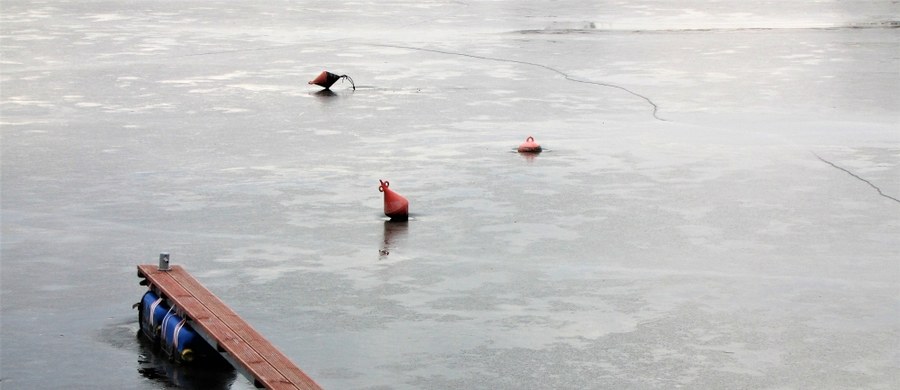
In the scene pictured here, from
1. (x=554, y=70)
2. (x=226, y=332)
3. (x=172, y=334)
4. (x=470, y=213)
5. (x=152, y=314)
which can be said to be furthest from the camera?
(x=554, y=70)

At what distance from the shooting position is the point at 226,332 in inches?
320

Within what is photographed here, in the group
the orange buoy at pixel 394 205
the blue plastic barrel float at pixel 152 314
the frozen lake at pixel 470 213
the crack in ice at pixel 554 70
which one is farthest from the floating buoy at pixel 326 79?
the blue plastic barrel float at pixel 152 314

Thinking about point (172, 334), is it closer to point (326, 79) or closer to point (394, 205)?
point (394, 205)

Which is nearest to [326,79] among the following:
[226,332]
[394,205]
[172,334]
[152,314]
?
[394,205]

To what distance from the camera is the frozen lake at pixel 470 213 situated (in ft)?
27.9

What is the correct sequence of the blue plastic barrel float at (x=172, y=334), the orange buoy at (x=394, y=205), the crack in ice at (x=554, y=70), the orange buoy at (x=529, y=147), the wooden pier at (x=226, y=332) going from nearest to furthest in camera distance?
the wooden pier at (x=226, y=332) < the blue plastic barrel float at (x=172, y=334) < the orange buoy at (x=394, y=205) < the orange buoy at (x=529, y=147) < the crack in ice at (x=554, y=70)

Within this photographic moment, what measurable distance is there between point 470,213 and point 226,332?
168 inches

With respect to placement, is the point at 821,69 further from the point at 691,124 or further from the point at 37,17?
the point at 37,17

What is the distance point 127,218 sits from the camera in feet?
38.9

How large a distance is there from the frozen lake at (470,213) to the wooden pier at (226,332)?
0.20m

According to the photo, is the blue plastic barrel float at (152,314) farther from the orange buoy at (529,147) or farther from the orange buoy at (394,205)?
the orange buoy at (529,147)

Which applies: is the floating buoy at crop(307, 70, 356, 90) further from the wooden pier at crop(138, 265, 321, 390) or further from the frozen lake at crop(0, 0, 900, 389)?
the wooden pier at crop(138, 265, 321, 390)

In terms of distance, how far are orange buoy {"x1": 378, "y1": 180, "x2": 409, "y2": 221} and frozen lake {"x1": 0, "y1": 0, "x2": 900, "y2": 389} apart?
121 millimetres

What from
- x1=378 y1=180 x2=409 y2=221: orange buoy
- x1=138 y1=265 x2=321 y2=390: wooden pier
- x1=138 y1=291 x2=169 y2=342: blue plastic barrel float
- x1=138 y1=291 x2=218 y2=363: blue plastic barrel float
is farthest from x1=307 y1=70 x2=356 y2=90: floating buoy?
x1=138 y1=291 x2=218 y2=363: blue plastic barrel float
